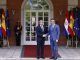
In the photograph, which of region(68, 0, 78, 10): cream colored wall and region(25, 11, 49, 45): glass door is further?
region(25, 11, 49, 45): glass door

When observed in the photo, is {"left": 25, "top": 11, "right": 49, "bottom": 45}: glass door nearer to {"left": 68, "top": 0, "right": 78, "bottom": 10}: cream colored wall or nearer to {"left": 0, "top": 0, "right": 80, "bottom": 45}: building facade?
{"left": 0, "top": 0, "right": 80, "bottom": 45}: building facade

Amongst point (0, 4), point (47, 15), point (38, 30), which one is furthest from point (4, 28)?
point (38, 30)

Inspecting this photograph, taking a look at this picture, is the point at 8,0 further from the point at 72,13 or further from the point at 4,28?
the point at 72,13

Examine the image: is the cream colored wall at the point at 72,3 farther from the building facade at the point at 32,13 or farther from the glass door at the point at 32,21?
the glass door at the point at 32,21

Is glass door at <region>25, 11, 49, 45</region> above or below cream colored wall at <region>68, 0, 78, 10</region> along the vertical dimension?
below

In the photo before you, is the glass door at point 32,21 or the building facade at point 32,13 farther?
the glass door at point 32,21

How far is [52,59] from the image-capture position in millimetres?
18125

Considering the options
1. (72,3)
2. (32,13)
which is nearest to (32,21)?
(32,13)

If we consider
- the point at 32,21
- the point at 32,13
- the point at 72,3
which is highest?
the point at 72,3

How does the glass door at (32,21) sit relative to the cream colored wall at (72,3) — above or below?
below

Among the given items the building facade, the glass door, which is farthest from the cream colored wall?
the glass door

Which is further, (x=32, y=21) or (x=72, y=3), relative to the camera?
(x=32, y=21)

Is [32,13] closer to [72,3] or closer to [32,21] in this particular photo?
[32,21]

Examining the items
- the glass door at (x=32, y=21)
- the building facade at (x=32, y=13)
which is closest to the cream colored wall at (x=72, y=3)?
the building facade at (x=32, y=13)
